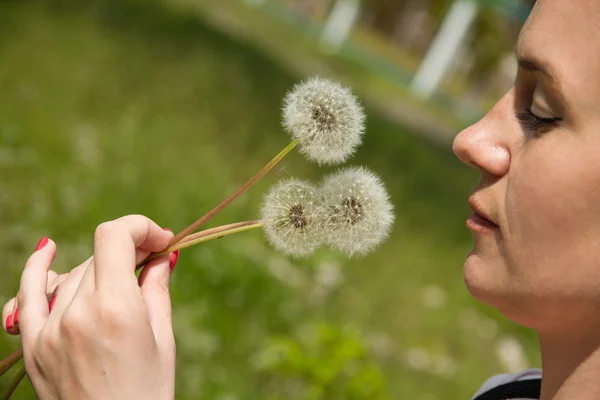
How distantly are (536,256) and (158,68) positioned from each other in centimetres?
314

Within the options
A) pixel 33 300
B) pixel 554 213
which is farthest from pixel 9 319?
pixel 554 213

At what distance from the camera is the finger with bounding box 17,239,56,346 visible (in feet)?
3.34

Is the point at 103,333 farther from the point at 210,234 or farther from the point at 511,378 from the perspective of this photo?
the point at 511,378

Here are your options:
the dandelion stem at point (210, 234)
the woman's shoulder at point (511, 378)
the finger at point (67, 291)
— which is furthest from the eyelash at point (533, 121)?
the finger at point (67, 291)

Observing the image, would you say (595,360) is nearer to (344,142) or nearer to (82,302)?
(344,142)

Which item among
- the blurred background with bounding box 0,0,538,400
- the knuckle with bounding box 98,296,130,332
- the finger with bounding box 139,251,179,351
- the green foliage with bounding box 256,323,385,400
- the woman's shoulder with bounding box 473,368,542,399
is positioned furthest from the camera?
the blurred background with bounding box 0,0,538,400

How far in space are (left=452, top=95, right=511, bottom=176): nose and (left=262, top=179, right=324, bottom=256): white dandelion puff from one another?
24 centimetres

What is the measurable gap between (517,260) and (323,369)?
4.42 feet

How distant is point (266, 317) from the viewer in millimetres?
2814

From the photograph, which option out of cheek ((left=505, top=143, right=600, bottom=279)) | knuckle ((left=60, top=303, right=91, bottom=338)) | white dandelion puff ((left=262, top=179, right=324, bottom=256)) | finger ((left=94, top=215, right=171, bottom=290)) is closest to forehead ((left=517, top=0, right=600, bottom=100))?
cheek ((left=505, top=143, right=600, bottom=279))

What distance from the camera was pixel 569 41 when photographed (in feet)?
3.31

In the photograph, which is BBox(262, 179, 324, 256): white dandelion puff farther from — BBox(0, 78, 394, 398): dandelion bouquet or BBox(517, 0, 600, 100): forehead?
BBox(517, 0, 600, 100): forehead

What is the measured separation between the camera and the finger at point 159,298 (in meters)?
1.05

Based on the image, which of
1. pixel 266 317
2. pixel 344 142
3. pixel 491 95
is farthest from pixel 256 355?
pixel 491 95
